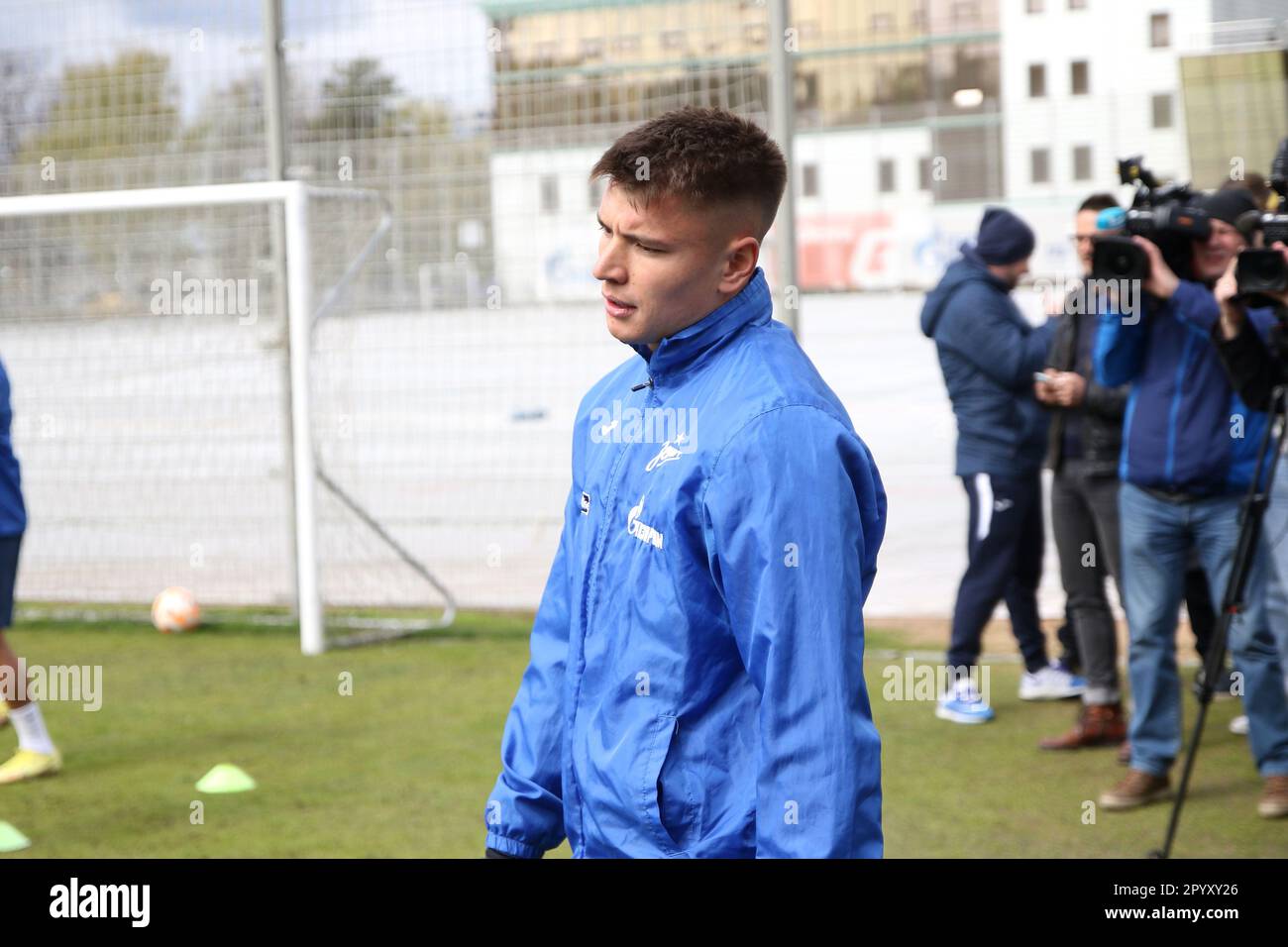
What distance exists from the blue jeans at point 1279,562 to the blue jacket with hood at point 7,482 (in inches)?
175

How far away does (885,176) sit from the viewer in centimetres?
862

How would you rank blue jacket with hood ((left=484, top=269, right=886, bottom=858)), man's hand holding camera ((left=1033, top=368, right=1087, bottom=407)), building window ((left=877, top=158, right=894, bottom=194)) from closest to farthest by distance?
1. blue jacket with hood ((left=484, top=269, right=886, bottom=858))
2. man's hand holding camera ((left=1033, top=368, right=1087, bottom=407))
3. building window ((left=877, top=158, right=894, bottom=194))

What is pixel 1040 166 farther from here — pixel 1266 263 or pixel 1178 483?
pixel 1266 263

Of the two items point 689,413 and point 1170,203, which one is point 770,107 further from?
point 689,413

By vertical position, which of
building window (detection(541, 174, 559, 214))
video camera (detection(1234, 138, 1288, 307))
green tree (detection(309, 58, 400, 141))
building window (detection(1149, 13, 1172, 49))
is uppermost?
building window (detection(1149, 13, 1172, 49))

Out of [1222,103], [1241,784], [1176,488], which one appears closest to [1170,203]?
[1176,488]

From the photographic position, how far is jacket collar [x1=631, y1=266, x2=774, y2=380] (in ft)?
7.31

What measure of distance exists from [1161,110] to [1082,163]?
608mm

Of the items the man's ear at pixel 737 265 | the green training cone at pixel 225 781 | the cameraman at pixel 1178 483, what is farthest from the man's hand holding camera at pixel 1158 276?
the green training cone at pixel 225 781

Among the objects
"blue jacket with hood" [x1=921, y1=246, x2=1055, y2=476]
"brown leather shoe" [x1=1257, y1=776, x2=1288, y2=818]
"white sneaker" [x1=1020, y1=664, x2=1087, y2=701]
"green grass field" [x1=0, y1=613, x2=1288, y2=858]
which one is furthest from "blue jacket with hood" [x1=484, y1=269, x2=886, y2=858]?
"white sneaker" [x1=1020, y1=664, x2=1087, y2=701]

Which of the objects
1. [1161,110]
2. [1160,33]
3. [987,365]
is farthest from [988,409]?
[1160,33]

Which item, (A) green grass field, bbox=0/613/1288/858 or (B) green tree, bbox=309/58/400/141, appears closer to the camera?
(A) green grass field, bbox=0/613/1288/858

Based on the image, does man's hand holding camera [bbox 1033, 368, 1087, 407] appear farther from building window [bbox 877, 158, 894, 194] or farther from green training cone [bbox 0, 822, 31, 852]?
green training cone [bbox 0, 822, 31, 852]

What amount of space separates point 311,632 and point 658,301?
620 cm
